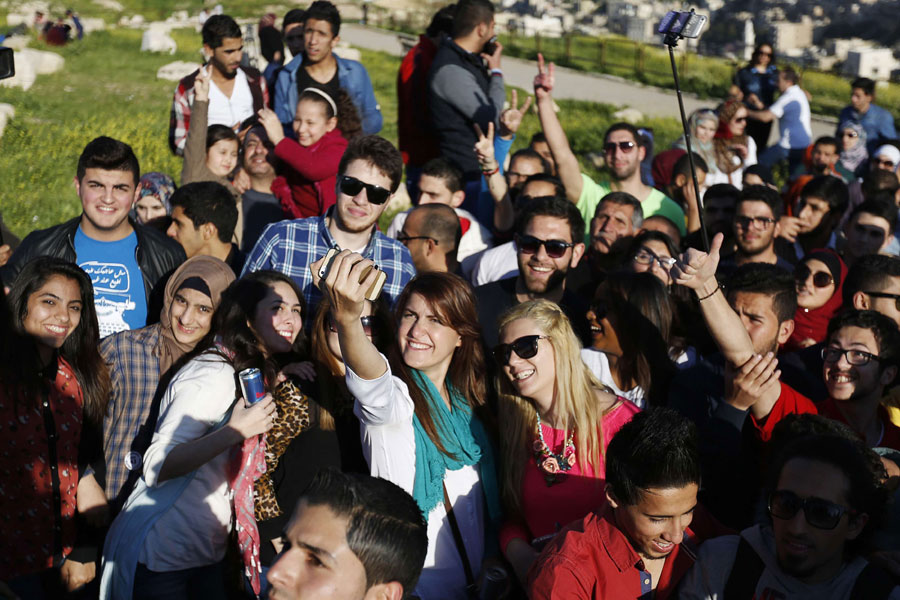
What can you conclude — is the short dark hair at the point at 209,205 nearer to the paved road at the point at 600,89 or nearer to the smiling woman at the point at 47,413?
the smiling woman at the point at 47,413

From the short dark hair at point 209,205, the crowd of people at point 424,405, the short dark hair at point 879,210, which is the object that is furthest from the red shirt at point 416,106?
the short dark hair at point 879,210

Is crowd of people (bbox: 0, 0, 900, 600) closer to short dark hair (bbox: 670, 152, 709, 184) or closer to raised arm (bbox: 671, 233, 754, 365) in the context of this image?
raised arm (bbox: 671, 233, 754, 365)

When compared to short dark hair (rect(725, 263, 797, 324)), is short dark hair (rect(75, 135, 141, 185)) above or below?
above

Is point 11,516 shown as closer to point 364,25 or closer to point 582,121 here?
point 582,121

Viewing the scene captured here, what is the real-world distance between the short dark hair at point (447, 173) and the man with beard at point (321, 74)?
132 centimetres

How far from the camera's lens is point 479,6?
7.56 meters

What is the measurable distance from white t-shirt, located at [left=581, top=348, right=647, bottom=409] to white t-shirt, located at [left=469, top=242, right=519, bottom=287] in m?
1.43

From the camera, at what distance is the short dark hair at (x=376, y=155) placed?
16.5 feet

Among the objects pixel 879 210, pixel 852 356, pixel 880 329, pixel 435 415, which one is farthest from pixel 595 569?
pixel 879 210

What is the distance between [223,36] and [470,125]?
230 centimetres

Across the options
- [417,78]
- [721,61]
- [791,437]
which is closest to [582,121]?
[417,78]

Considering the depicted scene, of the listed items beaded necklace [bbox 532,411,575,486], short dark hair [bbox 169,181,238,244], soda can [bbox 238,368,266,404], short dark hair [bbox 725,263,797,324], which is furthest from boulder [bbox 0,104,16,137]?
beaded necklace [bbox 532,411,575,486]

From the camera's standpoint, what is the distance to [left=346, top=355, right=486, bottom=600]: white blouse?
336cm

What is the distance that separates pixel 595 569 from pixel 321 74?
569 centimetres
